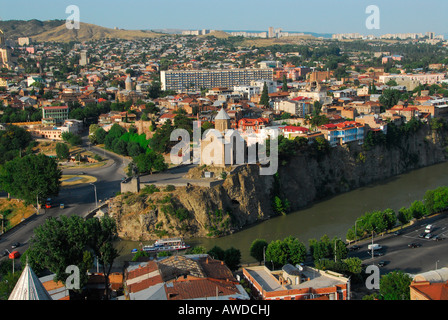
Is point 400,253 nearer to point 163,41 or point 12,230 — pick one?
point 12,230

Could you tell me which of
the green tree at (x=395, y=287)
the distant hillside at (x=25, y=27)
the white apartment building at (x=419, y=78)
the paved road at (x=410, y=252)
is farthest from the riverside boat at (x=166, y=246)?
the distant hillside at (x=25, y=27)

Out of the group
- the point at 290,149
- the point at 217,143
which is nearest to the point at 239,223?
the point at 217,143

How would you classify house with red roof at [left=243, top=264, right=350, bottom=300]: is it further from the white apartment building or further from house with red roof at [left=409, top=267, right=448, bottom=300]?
the white apartment building

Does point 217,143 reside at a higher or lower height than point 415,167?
higher

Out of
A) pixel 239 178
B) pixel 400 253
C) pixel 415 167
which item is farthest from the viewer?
pixel 415 167

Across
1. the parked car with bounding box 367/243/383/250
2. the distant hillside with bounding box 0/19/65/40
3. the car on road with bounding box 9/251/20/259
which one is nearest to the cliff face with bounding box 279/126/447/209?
the parked car with bounding box 367/243/383/250
